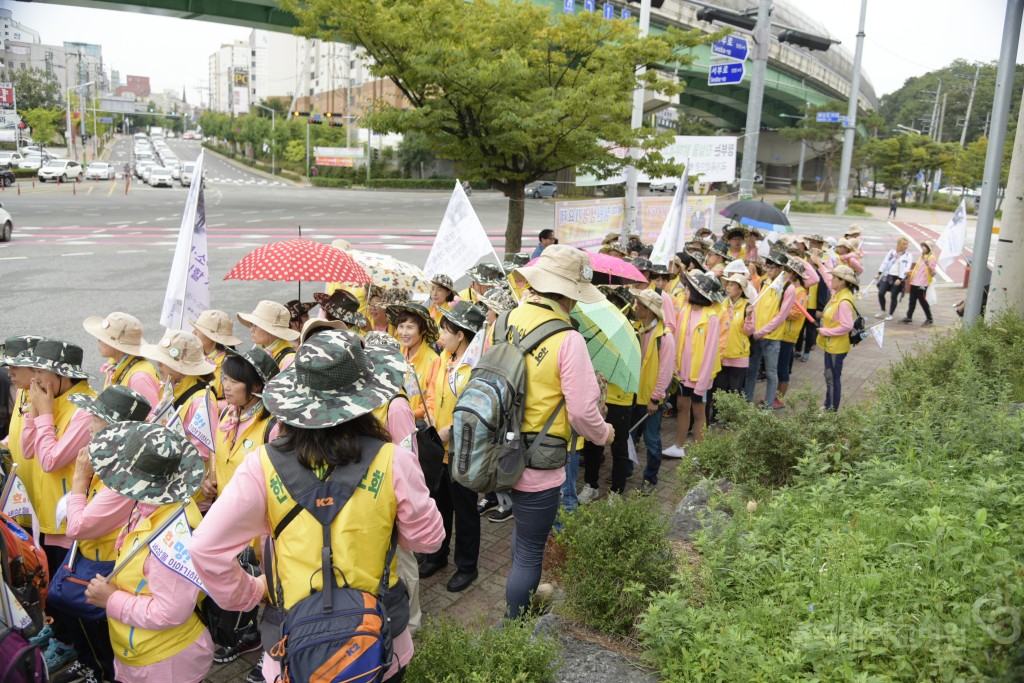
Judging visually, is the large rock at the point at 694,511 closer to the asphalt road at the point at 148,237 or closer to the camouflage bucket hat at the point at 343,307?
the camouflage bucket hat at the point at 343,307

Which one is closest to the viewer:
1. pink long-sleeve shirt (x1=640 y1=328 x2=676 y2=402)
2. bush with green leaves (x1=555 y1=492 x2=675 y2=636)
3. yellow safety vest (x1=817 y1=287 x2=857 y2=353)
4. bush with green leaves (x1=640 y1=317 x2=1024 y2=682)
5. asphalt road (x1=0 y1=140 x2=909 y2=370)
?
bush with green leaves (x1=640 y1=317 x2=1024 y2=682)

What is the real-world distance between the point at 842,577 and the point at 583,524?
55.2 inches

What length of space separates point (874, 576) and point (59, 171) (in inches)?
2108

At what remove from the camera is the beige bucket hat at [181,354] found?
4348 millimetres

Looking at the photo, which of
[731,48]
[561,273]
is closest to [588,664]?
[561,273]

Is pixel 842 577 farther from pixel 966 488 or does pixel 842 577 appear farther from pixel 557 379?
pixel 557 379

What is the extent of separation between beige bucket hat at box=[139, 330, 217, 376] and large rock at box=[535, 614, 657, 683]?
2460mm

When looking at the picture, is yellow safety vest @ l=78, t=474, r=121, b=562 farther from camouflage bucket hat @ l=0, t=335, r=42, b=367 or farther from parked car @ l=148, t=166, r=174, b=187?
parked car @ l=148, t=166, r=174, b=187

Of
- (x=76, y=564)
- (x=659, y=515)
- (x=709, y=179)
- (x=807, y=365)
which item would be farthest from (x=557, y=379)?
(x=709, y=179)

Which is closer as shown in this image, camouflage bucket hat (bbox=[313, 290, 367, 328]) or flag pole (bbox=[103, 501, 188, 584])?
flag pole (bbox=[103, 501, 188, 584])

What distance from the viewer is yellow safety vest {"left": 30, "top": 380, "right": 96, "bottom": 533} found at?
3.79 metres

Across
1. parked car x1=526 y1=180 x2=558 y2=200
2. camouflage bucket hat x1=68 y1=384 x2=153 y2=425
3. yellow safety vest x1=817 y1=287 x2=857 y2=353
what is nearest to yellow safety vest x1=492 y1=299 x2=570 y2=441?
camouflage bucket hat x1=68 y1=384 x2=153 y2=425

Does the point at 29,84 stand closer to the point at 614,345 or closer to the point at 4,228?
the point at 4,228

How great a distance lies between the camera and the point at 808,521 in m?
3.78
